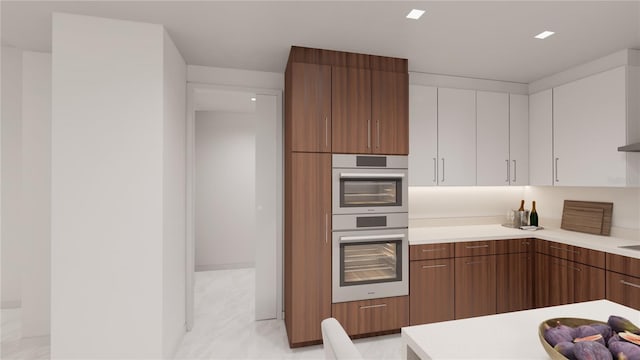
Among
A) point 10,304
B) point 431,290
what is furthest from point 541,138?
point 10,304

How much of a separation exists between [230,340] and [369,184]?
1.90 meters

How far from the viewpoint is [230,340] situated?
9.40 ft

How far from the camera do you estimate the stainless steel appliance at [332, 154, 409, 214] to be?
271cm

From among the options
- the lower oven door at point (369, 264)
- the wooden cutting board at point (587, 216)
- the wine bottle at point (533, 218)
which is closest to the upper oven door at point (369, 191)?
the lower oven door at point (369, 264)

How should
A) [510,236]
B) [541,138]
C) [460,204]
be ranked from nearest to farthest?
[510,236] < [541,138] < [460,204]

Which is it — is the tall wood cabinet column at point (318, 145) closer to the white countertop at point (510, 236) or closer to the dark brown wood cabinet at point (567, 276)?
the white countertop at point (510, 236)

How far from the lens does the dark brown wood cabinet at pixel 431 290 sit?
2902mm

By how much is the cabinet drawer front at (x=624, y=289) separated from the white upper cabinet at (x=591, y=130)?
0.84 m

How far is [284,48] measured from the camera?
2707 millimetres

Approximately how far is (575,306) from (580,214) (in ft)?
8.06

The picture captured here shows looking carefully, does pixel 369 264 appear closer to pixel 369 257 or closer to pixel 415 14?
pixel 369 257

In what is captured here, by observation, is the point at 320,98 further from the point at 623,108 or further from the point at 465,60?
the point at 623,108

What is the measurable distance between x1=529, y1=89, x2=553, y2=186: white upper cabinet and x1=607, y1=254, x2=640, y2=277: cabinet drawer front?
1048mm

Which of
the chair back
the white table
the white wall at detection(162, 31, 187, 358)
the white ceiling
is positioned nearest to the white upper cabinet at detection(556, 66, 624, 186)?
the white ceiling
